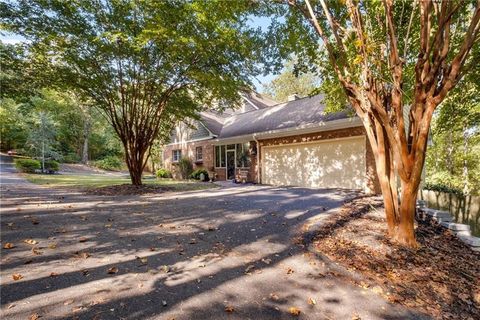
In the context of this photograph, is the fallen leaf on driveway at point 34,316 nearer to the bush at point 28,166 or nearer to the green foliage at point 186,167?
the green foliage at point 186,167

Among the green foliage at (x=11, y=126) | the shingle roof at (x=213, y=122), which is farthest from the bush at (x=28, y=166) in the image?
the shingle roof at (x=213, y=122)

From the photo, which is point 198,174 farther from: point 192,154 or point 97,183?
point 97,183

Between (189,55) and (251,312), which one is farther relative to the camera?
(189,55)

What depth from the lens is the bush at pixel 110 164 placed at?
31.1 m

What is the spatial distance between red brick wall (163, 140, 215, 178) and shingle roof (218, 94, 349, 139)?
51.3 inches

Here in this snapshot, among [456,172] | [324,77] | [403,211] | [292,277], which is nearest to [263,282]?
[292,277]

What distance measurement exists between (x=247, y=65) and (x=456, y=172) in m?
21.6

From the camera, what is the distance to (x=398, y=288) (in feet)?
11.1

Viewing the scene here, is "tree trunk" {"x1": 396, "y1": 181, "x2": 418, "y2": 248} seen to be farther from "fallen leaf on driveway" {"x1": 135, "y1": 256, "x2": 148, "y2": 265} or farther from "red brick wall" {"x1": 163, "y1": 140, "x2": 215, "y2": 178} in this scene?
"red brick wall" {"x1": 163, "y1": 140, "x2": 215, "y2": 178}

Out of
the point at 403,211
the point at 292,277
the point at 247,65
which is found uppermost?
the point at 247,65

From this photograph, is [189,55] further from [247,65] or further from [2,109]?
[2,109]

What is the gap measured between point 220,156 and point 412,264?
13.9m

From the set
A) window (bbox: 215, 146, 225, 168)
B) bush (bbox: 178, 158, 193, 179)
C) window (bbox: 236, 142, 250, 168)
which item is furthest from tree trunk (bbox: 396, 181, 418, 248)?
bush (bbox: 178, 158, 193, 179)

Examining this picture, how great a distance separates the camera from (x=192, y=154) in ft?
63.0
